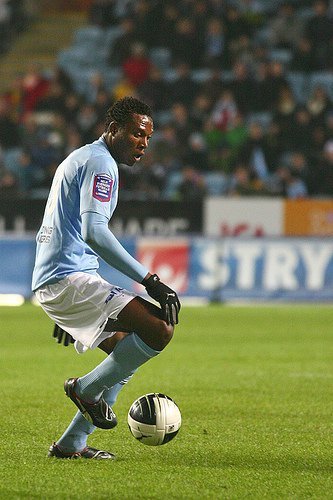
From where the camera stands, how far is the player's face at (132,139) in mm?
5832

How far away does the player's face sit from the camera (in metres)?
5.83

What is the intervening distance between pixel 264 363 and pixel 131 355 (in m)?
5.42

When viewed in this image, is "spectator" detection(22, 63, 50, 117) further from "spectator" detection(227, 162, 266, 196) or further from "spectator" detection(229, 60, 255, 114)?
"spectator" detection(227, 162, 266, 196)

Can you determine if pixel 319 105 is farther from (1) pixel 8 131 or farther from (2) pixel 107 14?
(2) pixel 107 14

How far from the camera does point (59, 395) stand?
8.53 metres

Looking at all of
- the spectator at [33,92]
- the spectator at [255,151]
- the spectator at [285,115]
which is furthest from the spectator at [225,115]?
the spectator at [33,92]

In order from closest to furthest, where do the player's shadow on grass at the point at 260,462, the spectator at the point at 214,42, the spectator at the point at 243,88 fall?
1. the player's shadow on grass at the point at 260,462
2. the spectator at the point at 243,88
3. the spectator at the point at 214,42

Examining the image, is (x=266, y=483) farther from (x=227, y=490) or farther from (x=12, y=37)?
(x=12, y=37)

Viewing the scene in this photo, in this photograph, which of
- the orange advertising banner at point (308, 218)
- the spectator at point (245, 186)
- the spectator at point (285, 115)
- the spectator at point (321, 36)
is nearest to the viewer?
the orange advertising banner at point (308, 218)

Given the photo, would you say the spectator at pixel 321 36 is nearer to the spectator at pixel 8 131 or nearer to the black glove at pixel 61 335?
the spectator at pixel 8 131

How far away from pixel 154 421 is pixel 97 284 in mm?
771

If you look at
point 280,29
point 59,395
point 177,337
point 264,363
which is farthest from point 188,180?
point 59,395

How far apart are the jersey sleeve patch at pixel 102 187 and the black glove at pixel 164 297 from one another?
18.1 inches

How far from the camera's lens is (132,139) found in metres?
5.83
